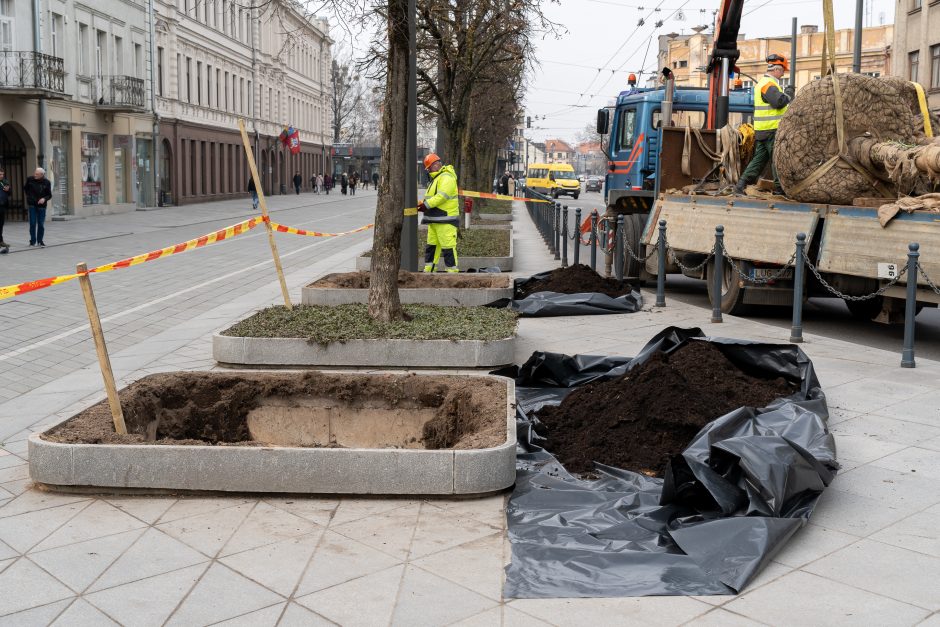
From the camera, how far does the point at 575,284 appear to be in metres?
13.8

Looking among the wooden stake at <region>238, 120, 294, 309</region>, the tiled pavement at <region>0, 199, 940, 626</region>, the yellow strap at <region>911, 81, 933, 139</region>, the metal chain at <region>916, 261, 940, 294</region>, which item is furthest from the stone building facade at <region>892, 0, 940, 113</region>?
the tiled pavement at <region>0, 199, 940, 626</region>

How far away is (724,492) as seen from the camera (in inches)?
201

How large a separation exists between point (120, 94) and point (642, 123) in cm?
2695

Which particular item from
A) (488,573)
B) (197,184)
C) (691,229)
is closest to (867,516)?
(488,573)

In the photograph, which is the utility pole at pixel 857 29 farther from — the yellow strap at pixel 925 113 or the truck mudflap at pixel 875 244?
the truck mudflap at pixel 875 244

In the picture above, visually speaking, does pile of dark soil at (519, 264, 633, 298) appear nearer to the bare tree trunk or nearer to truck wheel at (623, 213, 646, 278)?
truck wheel at (623, 213, 646, 278)

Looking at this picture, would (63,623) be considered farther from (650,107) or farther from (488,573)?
(650,107)

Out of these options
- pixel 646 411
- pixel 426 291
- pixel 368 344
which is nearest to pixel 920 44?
pixel 426 291

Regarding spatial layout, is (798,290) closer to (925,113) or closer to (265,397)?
(925,113)

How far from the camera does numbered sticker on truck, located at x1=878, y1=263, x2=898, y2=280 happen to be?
10.1m

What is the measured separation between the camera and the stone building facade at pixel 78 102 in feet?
106

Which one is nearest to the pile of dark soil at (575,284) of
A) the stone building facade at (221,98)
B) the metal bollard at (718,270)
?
the metal bollard at (718,270)

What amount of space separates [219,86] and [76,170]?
2145cm

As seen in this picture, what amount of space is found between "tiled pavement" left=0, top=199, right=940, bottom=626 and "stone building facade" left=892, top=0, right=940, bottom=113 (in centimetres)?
3644
